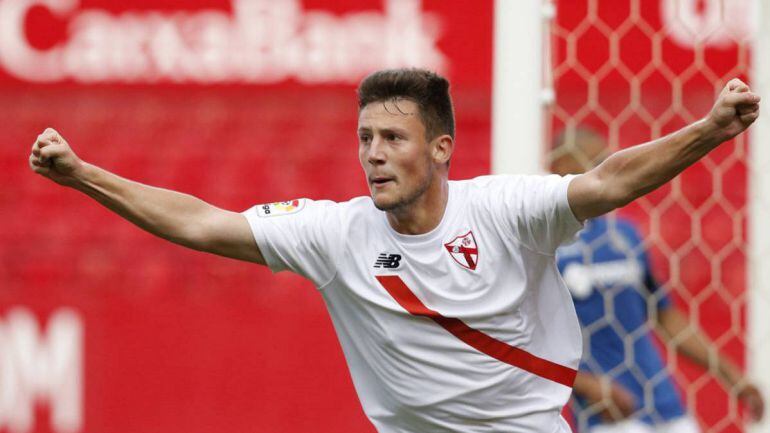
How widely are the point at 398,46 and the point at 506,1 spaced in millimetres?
3628

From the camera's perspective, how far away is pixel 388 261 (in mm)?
2982

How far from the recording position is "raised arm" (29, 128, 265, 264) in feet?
9.15

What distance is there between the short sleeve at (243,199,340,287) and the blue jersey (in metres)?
1.70

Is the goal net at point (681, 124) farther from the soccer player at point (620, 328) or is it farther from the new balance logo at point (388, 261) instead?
the new balance logo at point (388, 261)

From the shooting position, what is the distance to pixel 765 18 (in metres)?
4.00

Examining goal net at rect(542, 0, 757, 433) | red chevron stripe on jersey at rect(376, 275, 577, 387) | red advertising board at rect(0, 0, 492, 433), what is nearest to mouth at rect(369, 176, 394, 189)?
red chevron stripe on jersey at rect(376, 275, 577, 387)

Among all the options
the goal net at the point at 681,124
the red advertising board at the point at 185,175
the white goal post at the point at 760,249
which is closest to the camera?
the white goal post at the point at 760,249

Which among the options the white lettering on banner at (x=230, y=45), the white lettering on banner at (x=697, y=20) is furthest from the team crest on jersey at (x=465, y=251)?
the white lettering on banner at (x=230, y=45)

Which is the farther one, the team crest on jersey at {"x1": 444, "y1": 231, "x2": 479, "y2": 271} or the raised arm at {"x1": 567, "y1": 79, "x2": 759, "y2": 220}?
the team crest on jersey at {"x1": 444, "y1": 231, "x2": 479, "y2": 271}

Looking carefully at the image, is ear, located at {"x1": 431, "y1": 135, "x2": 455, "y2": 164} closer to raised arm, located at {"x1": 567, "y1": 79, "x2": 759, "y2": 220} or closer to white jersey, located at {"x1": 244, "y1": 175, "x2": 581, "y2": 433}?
white jersey, located at {"x1": 244, "y1": 175, "x2": 581, "y2": 433}

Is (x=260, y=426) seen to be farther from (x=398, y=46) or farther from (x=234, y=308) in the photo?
(x=398, y=46)

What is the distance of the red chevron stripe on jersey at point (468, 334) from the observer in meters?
2.92

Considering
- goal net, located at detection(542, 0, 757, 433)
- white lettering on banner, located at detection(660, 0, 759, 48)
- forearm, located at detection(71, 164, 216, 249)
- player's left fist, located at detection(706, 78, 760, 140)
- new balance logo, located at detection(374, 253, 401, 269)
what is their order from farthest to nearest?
goal net, located at detection(542, 0, 757, 433) → white lettering on banner, located at detection(660, 0, 759, 48) → new balance logo, located at detection(374, 253, 401, 269) → forearm, located at detection(71, 164, 216, 249) → player's left fist, located at detection(706, 78, 760, 140)

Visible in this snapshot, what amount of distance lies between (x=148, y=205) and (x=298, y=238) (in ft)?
1.14
